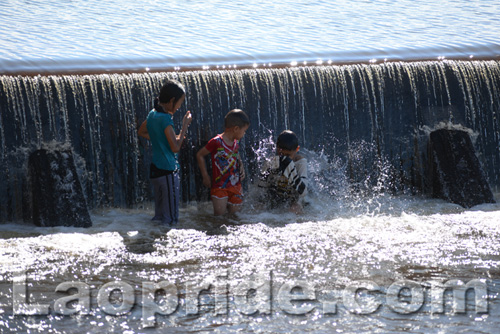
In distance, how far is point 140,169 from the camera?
27.3 feet

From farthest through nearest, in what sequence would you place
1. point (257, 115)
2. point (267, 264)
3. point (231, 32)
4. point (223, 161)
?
point (231, 32) < point (257, 115) < point (223, 161) < point (267, 264)

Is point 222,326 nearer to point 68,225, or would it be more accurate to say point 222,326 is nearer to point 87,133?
point 68,225

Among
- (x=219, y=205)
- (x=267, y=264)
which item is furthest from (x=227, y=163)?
(x=267, y=264)

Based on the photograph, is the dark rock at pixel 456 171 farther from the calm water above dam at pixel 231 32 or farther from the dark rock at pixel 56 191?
the dark rock at pixel 56 191

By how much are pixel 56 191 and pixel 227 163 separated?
1.79 m

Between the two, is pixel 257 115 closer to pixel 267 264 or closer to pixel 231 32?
pixel 267 264

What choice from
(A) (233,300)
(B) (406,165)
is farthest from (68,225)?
(B) (406,165)

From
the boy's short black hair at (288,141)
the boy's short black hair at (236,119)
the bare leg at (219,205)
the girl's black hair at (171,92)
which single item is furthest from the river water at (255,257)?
the girl's black hair at (171,92)

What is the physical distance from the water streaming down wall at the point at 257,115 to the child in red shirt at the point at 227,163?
84 centimetres

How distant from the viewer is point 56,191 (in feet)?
24.5

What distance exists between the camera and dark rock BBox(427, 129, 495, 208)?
853 centimetres

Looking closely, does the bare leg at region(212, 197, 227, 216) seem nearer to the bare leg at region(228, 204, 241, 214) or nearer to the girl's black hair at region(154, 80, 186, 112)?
the bare leg at region(228, 204, 241, 214)

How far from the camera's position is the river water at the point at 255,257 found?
15.1ft

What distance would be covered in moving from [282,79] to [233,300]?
4.57 meters
